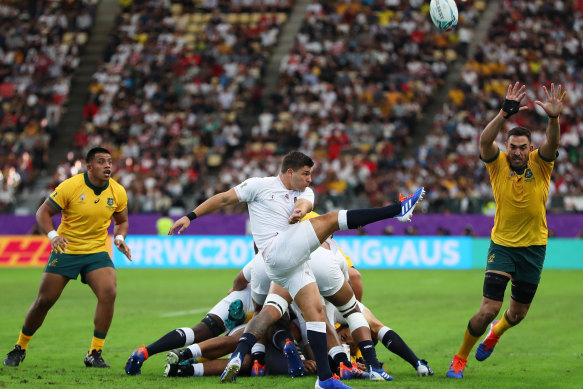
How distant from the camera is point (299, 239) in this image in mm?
8180

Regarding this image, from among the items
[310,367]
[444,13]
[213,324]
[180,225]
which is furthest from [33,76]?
[310,367]

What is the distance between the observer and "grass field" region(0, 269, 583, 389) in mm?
8898

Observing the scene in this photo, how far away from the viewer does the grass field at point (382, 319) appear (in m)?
8.90

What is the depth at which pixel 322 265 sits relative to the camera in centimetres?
869

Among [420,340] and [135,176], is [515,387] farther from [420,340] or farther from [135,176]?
[135,176]

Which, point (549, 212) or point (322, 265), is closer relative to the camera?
point (322, 265)

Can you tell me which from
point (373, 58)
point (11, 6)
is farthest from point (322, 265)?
point (11, 6)

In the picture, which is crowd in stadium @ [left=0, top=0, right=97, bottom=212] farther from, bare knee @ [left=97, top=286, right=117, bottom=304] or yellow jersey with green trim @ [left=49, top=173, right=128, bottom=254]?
bare knee @ [left=97, top=286, right=117, bottom=304]

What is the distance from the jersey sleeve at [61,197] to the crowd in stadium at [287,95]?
18.9 meters

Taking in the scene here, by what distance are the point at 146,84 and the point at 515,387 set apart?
101 feet

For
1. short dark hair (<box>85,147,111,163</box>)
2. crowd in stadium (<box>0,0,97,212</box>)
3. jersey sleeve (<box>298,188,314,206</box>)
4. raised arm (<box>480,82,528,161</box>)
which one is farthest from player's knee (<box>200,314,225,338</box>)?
crowd in stadium (<box>0,0,97,212</box>)

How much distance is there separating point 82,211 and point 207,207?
1.96m

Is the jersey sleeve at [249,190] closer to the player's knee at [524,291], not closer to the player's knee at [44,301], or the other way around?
the player's knee at [44,301]

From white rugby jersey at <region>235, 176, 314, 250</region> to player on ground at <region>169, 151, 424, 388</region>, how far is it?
0.01 m
